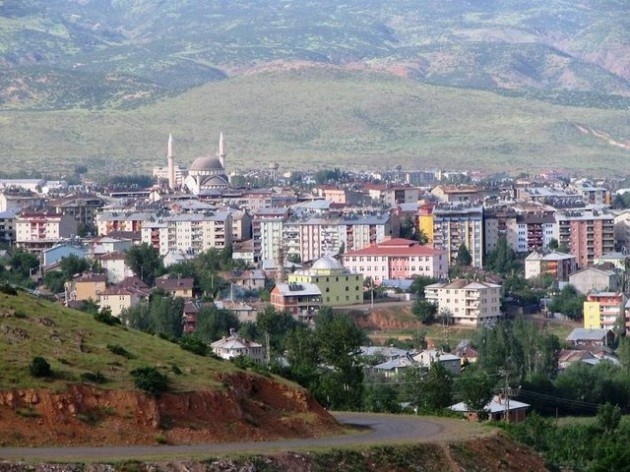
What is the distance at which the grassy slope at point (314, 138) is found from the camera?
589 ft

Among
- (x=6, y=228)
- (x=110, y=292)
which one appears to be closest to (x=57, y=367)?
(x=110, y=292)

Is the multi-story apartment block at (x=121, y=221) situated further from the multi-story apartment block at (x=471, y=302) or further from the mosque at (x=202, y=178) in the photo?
the multi-story apartment block at (x=471, y=302)

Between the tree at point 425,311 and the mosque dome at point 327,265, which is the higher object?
the mosque dome at point 327,265

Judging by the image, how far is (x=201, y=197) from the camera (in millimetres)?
124875

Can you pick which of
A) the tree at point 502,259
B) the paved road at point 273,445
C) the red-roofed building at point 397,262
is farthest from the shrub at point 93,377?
the tree at point 502,259

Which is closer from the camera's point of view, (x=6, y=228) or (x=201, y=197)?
(x=6, y=228)

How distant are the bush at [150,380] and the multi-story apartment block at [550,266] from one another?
6141cm

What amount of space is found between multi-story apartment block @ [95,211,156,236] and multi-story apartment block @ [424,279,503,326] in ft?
95.2

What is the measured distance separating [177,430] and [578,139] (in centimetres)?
16096

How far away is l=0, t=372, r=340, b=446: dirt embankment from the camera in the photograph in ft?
99.8

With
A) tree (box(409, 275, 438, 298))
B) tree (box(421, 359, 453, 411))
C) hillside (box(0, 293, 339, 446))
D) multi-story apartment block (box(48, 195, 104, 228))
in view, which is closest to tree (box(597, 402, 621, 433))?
tree (box(421, 359, 453, 411))

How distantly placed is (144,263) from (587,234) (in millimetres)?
20107

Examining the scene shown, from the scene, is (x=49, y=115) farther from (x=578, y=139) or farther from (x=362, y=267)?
(x=362, y=267)

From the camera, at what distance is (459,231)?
101 metres
